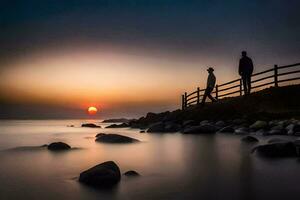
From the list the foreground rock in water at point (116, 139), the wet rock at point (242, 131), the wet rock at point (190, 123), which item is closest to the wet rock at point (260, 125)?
the wet rock at point (242, 131)

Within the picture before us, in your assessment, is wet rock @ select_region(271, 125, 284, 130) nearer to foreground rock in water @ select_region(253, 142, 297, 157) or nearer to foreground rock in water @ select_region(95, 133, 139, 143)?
foreground rock in water @ select_region(95, 133, 139, 143)

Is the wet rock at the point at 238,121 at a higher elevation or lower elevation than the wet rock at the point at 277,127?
higher

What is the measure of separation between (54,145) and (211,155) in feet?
17.2

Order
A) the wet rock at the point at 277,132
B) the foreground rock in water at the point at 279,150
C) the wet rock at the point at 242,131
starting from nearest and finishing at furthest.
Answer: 1. the foreground rock in water at the point at 279,150
2. the wet rock at the point at 277,132
3. the wet rock at the point at 242,131

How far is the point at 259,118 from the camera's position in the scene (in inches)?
728

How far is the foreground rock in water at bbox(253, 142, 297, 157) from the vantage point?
26.0ft

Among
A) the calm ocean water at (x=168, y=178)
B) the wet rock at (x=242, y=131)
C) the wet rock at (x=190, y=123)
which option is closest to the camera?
the calm ocean water at (x=168, y=178)

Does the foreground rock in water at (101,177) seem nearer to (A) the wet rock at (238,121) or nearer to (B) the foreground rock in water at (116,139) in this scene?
(B) the foreground rock in water at (116,139)

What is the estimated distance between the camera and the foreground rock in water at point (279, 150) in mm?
7918

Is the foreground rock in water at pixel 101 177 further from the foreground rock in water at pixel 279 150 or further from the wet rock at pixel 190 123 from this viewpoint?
the wet rock at pixel 190 123

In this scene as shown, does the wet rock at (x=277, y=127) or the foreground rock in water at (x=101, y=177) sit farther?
the wet rock at (x=277, y=127)

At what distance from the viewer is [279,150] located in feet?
26.2

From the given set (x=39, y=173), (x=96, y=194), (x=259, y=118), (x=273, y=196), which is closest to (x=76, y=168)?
(x=39, y=173)

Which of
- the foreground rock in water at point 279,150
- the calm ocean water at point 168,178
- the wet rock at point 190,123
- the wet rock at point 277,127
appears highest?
the wet rock at point 190,123
